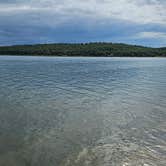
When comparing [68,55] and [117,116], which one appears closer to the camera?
[117,116]

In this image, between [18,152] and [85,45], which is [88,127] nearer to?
[18,152]

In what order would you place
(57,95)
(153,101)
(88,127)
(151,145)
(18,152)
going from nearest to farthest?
(18,152)
(151,145)
(88,127)
(153,101)
(57,95)

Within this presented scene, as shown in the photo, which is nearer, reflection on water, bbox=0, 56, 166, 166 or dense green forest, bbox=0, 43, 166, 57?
reflection on water, bbox=0, 56, 166, 166

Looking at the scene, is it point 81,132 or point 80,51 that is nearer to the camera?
point 81,132

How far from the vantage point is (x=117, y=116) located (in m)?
12.5

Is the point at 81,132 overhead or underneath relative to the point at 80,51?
underneath

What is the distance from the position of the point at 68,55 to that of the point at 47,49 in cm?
1319

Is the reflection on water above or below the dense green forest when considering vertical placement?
below

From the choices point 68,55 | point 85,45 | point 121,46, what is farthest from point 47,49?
point 121,46

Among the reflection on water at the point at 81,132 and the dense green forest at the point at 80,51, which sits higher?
the dense green forest at the point at 80,51

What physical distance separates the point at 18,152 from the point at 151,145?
4.31 metres

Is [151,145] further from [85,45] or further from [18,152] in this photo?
[85,45]

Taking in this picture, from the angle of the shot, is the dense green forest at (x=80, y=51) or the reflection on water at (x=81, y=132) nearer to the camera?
the reflection on water at (x=81, y=132)

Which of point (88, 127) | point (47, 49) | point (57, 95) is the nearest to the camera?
point (88, 127)
